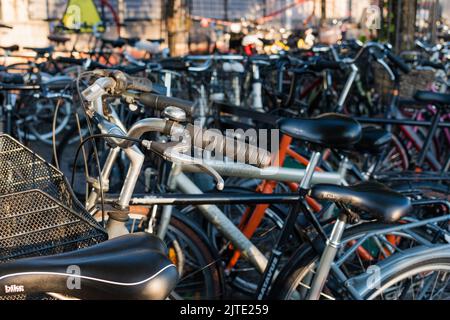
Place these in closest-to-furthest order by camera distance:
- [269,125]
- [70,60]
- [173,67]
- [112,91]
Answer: [112,91]
[269,125]
[173,67]
[70,60]

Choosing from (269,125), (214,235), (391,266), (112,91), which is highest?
(112,91)

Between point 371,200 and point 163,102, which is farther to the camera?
point 371,200

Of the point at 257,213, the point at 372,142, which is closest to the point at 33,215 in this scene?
the point at 257,213

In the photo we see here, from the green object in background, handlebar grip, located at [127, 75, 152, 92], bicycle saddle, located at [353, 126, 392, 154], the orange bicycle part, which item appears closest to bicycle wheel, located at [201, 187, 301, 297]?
the orange bicycle part

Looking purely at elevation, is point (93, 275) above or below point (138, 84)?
below

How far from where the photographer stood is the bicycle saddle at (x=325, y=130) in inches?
104

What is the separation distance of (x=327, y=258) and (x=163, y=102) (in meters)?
0.91

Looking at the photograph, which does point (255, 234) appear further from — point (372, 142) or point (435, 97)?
point (435, 97)

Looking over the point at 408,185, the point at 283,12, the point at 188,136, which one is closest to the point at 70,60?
the point at 408,185

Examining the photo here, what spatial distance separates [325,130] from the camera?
2.64m

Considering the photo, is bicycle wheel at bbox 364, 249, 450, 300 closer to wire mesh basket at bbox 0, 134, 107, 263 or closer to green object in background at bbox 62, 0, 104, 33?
wire mesh basket at bbox 0, 134, 107, 263

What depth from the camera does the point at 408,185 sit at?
352 centimetres

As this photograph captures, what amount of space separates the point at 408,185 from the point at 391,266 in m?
1.18

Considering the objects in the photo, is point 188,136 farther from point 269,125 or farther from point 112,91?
point 269,125
